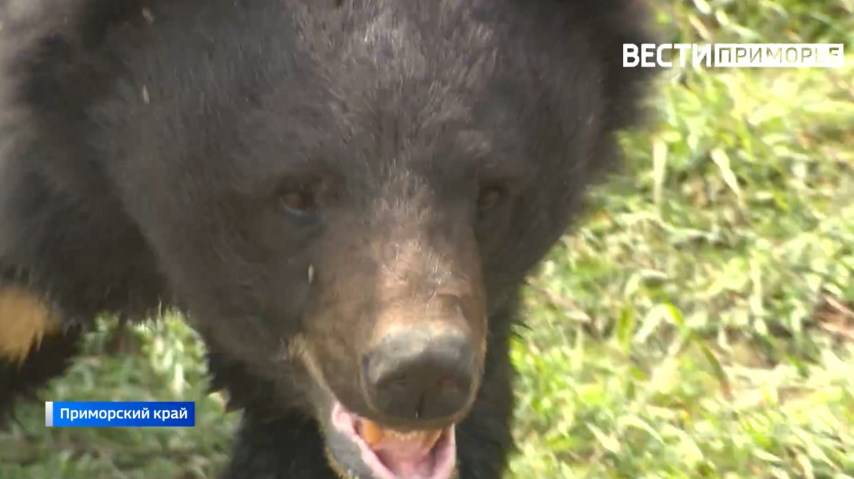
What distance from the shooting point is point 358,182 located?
220cm

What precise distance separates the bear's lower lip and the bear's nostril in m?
0.21

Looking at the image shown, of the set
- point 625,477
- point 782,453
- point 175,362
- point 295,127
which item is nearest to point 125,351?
point 175,362

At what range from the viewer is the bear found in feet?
7.15

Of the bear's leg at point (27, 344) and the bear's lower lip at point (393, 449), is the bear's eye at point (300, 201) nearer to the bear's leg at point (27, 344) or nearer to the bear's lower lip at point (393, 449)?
the bear's lower lip at point (393, 449)

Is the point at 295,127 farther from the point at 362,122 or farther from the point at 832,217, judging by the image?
the point at 832,217

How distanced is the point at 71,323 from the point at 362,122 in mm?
980

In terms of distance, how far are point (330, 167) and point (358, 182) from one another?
0.13 ft

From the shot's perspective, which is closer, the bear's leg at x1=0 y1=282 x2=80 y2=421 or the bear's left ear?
the bear's left ear
